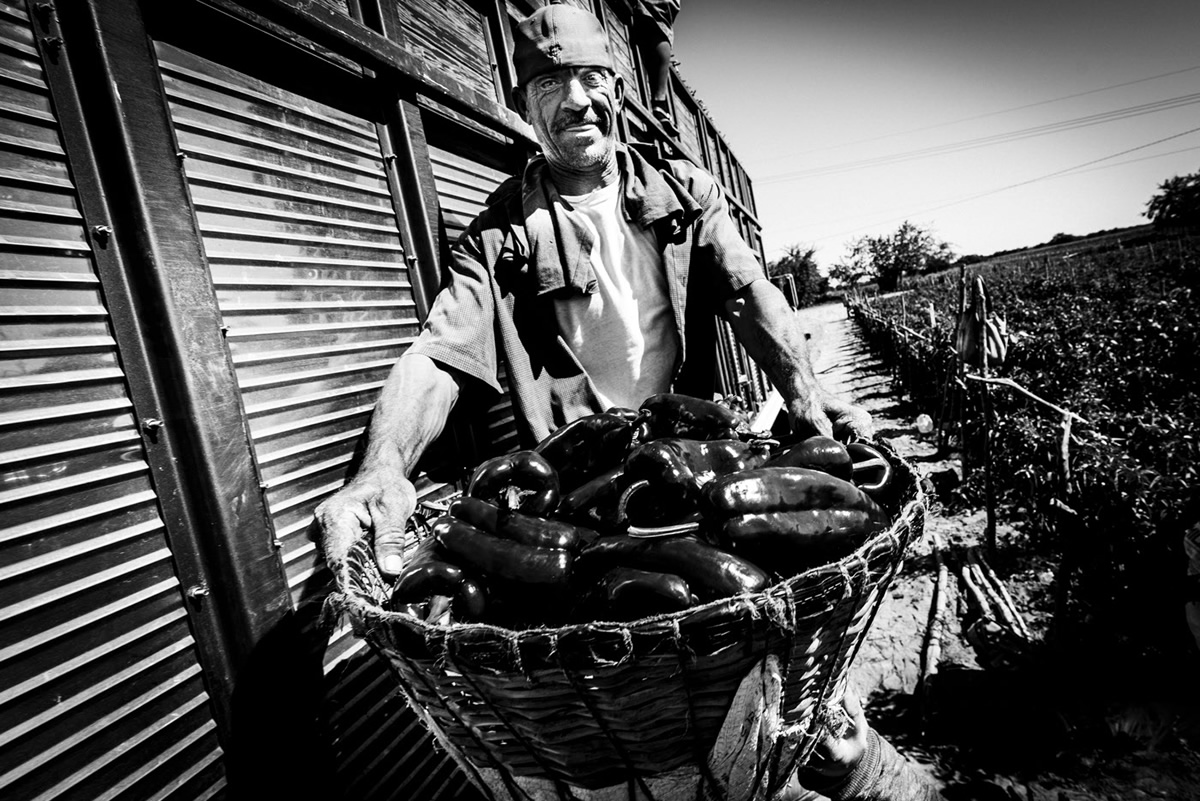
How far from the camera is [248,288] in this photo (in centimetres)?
211

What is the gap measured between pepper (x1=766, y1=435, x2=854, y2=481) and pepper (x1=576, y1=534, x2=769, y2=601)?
0.40 meters

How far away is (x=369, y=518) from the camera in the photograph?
141 centimetres

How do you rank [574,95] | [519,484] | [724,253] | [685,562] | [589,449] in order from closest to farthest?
[685,562] → [519,484] → [589,449] → [574,95] → [724,253]

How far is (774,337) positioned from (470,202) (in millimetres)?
2148

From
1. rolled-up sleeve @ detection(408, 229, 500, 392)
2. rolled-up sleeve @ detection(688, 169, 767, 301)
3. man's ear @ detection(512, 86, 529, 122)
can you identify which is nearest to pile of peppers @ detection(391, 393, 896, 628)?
rolled-up sleeve @ detection(408, 229, 500, 392)

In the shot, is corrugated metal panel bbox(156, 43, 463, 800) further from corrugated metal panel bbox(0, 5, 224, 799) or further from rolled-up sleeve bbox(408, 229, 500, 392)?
rolled-up sleeve bbox(408, 229, 500, 392)

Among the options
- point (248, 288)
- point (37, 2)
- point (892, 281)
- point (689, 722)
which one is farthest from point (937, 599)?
point (892, 281)

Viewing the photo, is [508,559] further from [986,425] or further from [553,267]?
[986,425]

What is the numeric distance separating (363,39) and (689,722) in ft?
10.2

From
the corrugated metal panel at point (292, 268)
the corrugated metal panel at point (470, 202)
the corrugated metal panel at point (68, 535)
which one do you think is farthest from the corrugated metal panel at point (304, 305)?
the corrugated metal panel at point (470, 202)

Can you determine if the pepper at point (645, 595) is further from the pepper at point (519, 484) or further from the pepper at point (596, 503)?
the pepper at point (519, 484)

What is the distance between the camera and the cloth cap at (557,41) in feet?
7.68

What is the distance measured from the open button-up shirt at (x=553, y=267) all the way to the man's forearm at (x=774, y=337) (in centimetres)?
9

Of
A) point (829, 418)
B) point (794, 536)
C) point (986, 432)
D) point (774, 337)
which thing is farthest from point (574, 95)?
point (986, 432)
